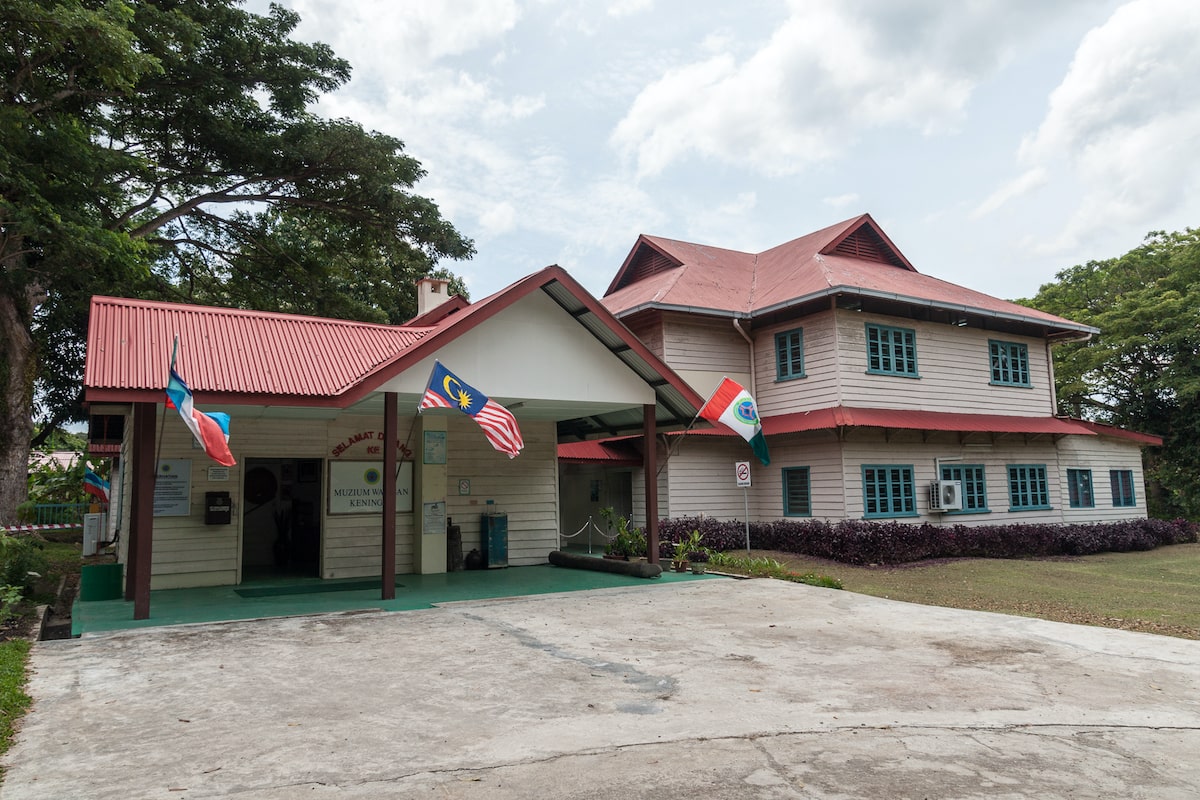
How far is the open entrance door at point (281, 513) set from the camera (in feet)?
58.1

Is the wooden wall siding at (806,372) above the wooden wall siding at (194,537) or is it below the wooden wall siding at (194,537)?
above

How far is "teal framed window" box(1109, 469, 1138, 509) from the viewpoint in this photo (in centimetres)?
2419

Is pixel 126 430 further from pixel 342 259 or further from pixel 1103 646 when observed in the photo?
pixel 1103 646

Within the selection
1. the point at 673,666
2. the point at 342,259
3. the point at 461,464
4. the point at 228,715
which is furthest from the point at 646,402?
the point at 342,259

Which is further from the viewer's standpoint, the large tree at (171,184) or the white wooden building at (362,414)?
the large tree at (171,184)

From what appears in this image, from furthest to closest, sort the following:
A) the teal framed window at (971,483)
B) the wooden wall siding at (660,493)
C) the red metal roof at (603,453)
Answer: the teal framed window at (971,483) → the red metal roof at (603,453) → the wooden wall siding at (660,493)

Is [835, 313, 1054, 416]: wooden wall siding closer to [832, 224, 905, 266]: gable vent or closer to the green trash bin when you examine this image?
[832, 224, 905, 266]: gable vent

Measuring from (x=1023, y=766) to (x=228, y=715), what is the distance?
5.32 meters

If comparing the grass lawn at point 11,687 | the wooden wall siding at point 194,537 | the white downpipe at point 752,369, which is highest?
the white downpipe at point 752,369

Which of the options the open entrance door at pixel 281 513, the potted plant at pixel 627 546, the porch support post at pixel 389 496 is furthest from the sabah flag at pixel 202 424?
the potted plant at pixel 627 546

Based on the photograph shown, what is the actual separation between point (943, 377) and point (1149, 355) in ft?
56.2

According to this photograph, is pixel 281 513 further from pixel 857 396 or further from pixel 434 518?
pixel 857 396

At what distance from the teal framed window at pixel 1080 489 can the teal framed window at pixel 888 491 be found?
22.2 feet

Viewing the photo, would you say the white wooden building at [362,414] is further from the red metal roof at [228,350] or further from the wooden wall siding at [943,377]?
the wooden wall siding at [943,377]
